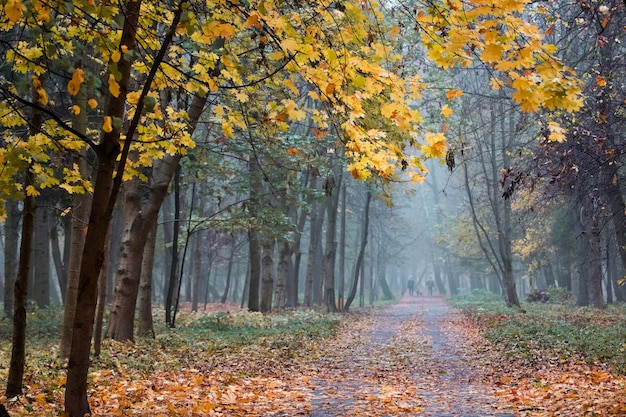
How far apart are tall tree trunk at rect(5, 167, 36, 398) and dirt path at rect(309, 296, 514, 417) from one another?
10.3 ft

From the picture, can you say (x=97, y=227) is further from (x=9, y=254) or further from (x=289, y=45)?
(x=9, y=254)

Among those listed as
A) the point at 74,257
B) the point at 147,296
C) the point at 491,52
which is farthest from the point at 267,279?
the point at 491,52

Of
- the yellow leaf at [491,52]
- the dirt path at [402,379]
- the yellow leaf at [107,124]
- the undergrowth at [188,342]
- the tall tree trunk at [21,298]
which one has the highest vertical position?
the yellow leaf at [491,52]

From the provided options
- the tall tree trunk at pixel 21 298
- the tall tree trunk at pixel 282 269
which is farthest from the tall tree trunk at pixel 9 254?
the tall tree trunk at pixel 21 298

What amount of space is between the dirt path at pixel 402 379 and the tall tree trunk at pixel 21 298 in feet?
10.3

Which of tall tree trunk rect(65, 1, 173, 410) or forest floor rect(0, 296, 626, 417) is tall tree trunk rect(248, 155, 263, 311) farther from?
tall tree trunk rect(65, 1, 173, 410)

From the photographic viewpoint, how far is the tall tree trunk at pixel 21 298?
618 cm

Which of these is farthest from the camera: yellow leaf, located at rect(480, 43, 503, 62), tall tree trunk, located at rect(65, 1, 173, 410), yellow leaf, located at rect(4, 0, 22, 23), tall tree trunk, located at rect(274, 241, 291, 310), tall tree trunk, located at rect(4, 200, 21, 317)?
tall tree trunk, located at rect(274, 241, 291, 310)

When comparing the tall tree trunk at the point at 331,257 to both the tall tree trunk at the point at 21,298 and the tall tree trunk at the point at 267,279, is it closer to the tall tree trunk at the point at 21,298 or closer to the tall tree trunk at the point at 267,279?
the tall tree trunk at the point at 267,279

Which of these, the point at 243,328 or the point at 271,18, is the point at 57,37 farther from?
the point at 243,328

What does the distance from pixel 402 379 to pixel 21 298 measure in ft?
19.0

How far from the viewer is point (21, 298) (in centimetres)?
619

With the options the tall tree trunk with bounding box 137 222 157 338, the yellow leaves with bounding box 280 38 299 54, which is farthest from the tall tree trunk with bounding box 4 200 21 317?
the yellow leaves with bounding box 280 38 299 54

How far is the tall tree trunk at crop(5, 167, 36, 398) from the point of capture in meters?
6.18
